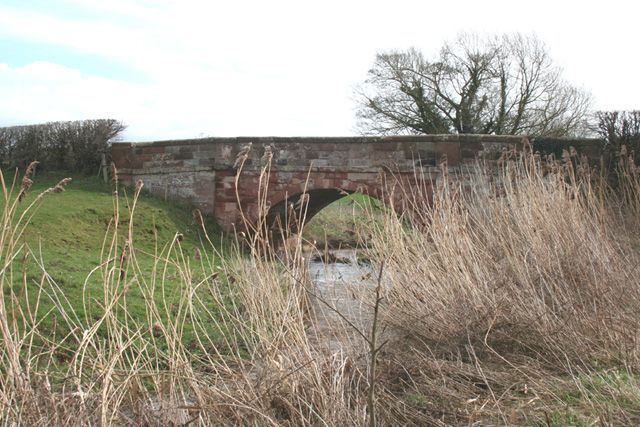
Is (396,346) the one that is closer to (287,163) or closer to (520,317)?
(520,317)

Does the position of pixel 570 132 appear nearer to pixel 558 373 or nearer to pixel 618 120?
pixel 618 120

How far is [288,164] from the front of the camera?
1552cm

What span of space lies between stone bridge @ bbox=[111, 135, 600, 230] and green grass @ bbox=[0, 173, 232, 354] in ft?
1.49

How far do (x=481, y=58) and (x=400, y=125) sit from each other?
10.7ft

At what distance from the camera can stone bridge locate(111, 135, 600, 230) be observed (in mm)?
14617

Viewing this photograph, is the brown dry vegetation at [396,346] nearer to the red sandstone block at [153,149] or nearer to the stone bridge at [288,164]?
the stone bridge at [288,164]

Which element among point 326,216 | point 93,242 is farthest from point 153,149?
point 326,216

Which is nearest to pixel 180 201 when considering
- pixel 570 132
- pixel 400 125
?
pixel 400 125

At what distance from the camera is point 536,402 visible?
15.1ft

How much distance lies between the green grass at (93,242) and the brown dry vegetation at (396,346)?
268 millimetres

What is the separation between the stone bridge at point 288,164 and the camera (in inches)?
575

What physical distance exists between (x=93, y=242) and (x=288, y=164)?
4.30 metres

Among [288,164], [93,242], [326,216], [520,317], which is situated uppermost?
[288,164]

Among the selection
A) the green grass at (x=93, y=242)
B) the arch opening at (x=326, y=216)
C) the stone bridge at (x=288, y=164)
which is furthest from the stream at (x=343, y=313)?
the arch opening at (x=326, y=216)
